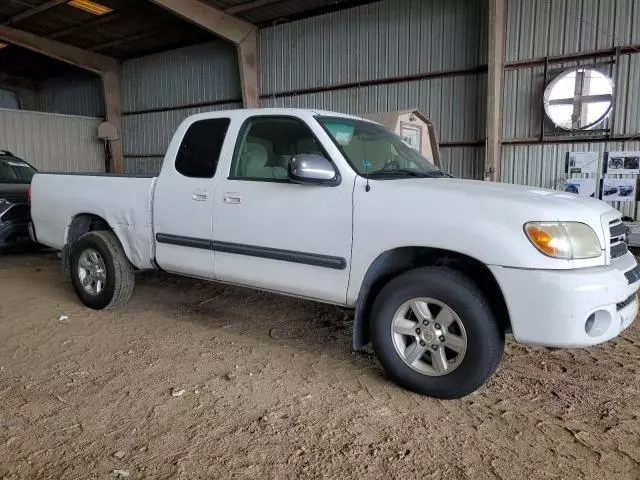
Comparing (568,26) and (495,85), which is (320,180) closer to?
(495,85)

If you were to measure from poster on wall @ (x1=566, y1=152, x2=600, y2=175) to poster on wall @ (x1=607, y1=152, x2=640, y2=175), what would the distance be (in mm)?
242

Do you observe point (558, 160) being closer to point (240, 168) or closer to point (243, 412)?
point (240, 168)

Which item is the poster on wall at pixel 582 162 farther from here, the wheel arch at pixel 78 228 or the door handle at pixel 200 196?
the wheel arch at pixel 78 228

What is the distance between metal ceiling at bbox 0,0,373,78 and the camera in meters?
13.2

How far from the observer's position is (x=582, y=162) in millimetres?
9867

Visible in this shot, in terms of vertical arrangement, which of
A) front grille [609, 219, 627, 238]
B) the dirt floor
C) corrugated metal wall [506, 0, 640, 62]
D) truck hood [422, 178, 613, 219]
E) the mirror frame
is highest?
corrugated metal wall [506, 0, 640, 62]

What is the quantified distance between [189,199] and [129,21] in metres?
13.6

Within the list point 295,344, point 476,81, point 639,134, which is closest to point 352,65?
point 476,81

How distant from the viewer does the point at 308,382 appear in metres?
3.26

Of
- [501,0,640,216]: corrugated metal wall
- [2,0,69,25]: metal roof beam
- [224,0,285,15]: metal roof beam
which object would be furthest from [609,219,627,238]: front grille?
[2,0,69,25]: metal roof beam

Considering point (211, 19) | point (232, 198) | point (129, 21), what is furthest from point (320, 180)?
point (129, 21)

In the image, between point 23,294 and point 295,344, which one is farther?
point 23,294

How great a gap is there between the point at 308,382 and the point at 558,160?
8.94 m

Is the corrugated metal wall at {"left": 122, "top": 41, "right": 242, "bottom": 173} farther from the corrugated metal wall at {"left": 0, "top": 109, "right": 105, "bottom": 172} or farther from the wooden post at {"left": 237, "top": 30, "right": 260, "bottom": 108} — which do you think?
the corrugated metal wall at {"left": 0, "top": 109, "right": 105, "bottom": 172}
